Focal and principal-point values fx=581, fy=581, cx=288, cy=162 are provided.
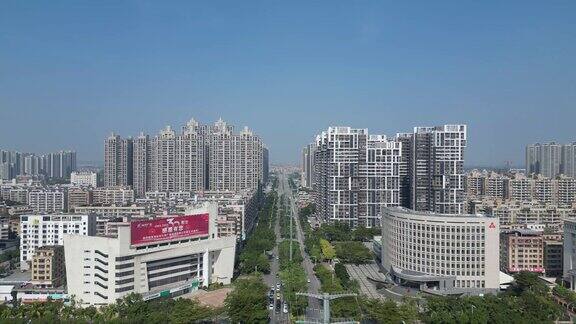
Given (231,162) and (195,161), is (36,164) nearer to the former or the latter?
(195,161)

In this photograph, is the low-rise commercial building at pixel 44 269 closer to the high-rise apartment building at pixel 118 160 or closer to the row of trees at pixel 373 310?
the row of trees at pixel 373 310

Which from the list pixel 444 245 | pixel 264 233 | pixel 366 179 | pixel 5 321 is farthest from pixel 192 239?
pixel 366 179

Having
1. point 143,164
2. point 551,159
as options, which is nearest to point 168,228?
point 143,164

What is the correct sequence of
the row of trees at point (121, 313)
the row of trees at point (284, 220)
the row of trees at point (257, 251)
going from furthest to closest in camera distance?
1. the row of trees at point (284, 220)
2. the row of trees at point (257, 251)
3. the row of trees at point (121, 313)

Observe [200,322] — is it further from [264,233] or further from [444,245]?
[264,233]

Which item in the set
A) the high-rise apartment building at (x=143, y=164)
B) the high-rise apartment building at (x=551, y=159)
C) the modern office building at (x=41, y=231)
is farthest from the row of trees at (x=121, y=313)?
the high-rise apartment building at (x=551, y=159)
